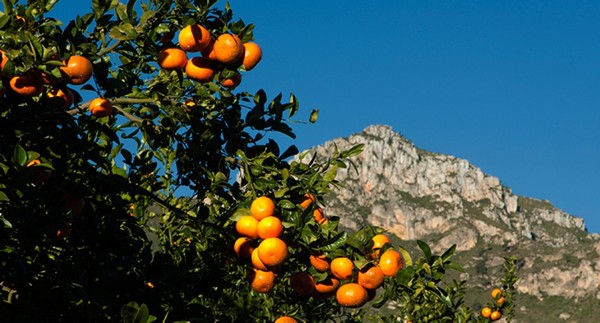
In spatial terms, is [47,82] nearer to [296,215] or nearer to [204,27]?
[204,27]

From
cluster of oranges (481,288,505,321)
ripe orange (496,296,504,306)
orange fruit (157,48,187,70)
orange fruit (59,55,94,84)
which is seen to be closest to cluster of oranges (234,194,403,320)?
orange fruit (157,48,187,70)

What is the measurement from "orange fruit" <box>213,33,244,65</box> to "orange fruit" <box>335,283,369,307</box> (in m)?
1.27

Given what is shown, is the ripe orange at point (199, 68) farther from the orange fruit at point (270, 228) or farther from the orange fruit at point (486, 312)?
the orange fruit at point (486, 312)

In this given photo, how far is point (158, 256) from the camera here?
447cm

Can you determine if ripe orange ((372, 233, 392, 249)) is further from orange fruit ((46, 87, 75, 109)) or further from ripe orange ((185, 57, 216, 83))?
orange fruit ((46, 87, 75, 109))

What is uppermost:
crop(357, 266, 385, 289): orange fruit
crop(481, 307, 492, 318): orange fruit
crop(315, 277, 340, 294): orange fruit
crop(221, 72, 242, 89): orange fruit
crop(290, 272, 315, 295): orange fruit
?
crop(481, 307, 492, 318): orange fruit

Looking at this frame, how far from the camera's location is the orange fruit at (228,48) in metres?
3.92

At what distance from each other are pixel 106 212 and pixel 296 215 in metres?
1.56

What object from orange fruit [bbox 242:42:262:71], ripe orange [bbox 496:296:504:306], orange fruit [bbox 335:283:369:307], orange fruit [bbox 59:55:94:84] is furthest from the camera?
ripe orange [bbox 496:296:504:306]

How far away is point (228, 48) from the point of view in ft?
12.9

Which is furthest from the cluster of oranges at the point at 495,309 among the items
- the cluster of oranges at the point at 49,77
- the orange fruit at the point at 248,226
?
the cluster of oranges at the point at 49,77

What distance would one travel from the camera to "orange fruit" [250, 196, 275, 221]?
3664 mm

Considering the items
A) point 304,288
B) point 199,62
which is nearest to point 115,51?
point 199,62

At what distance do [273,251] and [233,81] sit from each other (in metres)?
1.16
